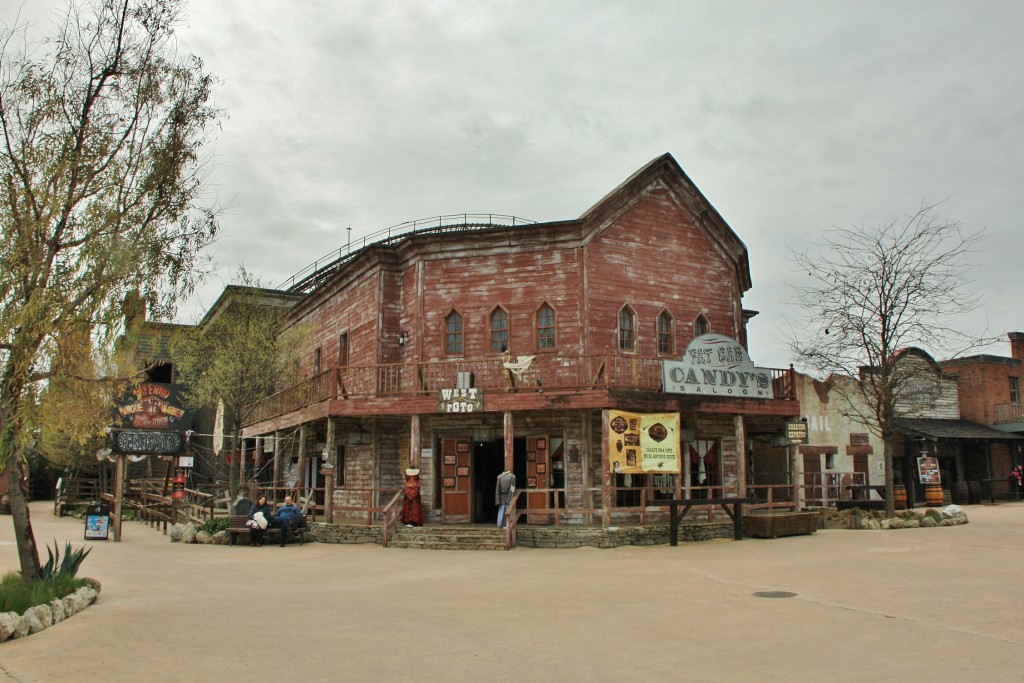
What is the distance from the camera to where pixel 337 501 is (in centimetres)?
2456

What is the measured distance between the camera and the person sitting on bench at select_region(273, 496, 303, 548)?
63.9 ft

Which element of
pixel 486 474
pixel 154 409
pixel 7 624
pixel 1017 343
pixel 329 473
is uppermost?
pixel 1017 343

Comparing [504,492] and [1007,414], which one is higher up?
[1007,414]

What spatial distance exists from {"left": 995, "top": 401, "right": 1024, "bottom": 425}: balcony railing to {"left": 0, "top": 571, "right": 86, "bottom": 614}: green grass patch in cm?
3760

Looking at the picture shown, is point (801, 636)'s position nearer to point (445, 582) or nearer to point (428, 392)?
point (445, 582)

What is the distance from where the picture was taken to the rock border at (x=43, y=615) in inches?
336

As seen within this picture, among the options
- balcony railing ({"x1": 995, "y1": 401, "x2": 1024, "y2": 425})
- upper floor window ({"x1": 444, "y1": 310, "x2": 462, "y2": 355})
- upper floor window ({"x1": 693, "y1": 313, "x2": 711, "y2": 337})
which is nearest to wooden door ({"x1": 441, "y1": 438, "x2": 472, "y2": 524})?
upper floor window ({"x1": 444, "y1": 310, "x2": 462, "y2": 355})

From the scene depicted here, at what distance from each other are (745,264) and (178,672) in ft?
71.3

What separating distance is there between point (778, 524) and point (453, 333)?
9754 millimetres

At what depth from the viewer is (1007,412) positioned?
119 feet

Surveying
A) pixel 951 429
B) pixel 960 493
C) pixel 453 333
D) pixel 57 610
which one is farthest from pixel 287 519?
pixel 960 493

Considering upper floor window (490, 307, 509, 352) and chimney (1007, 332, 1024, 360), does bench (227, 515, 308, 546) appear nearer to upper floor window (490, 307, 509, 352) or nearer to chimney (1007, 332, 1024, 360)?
upper floor window (490, 307, 509, 352)

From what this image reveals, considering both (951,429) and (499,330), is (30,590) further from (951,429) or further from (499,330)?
(951,429)

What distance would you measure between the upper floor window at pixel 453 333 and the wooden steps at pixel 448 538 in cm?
507
